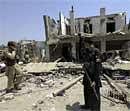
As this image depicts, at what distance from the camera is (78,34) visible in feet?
71.6

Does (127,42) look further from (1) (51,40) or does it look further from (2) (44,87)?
(2) (44,87)

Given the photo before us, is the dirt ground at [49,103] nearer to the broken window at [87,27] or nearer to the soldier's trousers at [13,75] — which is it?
the soldier's trousers at [13,75]

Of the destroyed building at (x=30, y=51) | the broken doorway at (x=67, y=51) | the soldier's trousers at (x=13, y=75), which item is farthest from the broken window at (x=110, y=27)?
the soldier's trousers at (x=13, y=75)

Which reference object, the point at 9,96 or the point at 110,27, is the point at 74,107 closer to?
the point at 9,96

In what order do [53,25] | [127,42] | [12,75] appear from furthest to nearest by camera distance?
[53,25] < [127,42] < [12,75]

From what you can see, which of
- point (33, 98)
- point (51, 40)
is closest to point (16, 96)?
point (33, 98)

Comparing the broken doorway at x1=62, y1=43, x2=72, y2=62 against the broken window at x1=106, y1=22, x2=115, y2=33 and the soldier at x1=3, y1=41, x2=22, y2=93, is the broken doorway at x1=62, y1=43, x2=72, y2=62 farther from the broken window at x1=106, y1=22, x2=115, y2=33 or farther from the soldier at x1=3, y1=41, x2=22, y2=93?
the soldier at x1=3, y1=41, x2=22, y2=93

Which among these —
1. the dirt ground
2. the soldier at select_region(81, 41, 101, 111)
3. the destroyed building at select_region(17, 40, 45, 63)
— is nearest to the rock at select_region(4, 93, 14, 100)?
the dirt ground

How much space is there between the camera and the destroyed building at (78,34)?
24609 millimetres

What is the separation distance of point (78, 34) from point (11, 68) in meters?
12.8

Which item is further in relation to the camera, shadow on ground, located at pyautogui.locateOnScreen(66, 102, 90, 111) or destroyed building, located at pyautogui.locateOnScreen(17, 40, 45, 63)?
destroyed building, located at pyautogui.locateOnScreen(17, 40, 45, 63)

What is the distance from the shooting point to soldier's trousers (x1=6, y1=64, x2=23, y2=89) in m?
9.55

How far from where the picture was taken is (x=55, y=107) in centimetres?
766

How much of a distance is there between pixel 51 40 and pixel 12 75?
718 inches
